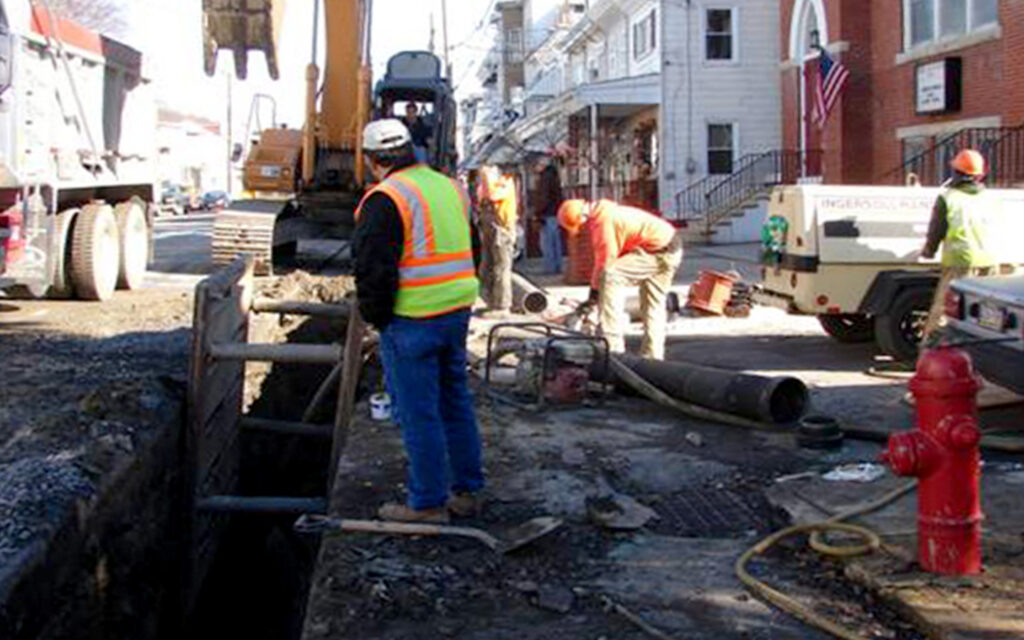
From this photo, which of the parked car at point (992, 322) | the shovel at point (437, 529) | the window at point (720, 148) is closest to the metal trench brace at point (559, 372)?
the parked car at point (992, 322)

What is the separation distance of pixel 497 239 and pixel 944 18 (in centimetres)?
1088

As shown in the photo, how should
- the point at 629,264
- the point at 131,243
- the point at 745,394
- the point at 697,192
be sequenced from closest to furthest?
the point at 745,394 < the point at 629,264 < the point at 131,243 < the point at 697,192

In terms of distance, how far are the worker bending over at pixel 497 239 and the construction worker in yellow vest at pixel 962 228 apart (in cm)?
547

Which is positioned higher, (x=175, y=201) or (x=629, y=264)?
(x=175, y=201)

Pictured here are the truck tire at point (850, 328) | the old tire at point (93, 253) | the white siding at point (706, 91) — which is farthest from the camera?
the white siding at point (706, 91)

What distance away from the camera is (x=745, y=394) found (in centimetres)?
721

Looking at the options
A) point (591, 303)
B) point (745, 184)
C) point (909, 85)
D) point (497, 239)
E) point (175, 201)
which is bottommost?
point (591, 303)

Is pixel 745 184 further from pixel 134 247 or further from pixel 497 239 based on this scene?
pixel 134 247

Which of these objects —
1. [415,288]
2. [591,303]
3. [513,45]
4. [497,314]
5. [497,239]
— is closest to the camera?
[415,288]

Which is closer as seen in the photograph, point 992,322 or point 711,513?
point 711,513

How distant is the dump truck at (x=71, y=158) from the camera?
12133mm

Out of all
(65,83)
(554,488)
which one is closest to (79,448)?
(554,488)

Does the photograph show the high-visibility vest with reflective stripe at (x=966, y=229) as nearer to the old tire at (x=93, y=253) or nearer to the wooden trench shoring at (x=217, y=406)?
Result: the wooden trench shoring at (x=217, y=406)

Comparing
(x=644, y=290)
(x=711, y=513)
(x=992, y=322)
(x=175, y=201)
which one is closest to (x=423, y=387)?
→ (x=711, y=513)
